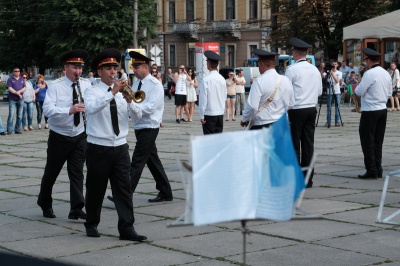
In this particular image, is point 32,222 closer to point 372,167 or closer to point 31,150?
point 372,167

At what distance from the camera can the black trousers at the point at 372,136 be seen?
40.5 ft

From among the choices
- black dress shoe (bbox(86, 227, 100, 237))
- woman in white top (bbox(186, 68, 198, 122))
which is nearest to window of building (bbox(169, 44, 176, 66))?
woman in white top (bbox(186, 68, 198, 122))

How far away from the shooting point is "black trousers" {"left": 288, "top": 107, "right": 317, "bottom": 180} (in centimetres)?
1138

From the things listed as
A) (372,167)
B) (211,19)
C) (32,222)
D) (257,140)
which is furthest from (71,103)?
(211,19)

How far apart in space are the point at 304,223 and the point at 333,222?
1.08ft

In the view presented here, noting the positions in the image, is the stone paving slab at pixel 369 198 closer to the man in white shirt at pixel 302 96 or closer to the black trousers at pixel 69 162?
the man in white shirt at pixel 302 96

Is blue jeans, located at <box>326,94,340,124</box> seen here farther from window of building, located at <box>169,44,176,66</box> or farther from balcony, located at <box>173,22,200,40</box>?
window of building, located at <box>169,44,176,66</box>

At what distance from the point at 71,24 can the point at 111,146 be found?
5291 cm

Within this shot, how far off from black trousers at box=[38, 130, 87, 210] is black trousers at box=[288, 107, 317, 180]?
314 cm

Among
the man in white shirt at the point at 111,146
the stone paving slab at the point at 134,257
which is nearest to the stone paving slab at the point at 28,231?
the man in white shirt at the point at 111,146

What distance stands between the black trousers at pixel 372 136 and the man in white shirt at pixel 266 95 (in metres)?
2.33

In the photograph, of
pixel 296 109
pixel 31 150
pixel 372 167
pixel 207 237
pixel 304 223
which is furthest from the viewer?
pixel 31 150

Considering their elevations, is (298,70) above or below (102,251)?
above

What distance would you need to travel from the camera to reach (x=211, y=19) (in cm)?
7444
